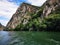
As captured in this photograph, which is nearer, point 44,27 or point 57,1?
point 44,27

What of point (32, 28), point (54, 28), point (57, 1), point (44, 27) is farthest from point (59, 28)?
point (57, 1)

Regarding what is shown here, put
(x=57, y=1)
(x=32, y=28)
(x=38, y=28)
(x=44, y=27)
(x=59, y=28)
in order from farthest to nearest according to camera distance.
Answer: (x=57, y=1)
(x=32, y=28)
(x=38, y=28)
(x=44, y=27)
(x=59, y=28)

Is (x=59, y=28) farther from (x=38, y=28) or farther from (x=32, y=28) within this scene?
(x=32, y=28)

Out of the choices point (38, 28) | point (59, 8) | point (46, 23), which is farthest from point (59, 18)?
point (59, 8)

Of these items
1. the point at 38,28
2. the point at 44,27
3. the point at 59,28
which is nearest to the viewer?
the point at 59,28

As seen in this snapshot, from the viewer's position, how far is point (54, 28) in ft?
444

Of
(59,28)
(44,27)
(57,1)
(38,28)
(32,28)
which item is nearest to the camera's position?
(59,28)

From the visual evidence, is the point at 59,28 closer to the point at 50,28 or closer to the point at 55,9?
the point at 50,28

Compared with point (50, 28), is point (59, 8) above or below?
above

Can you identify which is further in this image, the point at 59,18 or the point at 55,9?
the point at 55,9

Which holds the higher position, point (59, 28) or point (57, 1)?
point (57, 1)

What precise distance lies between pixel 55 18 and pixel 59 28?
11.7 m

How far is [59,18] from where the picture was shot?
A: 137500mm

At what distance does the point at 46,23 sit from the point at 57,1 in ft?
202
